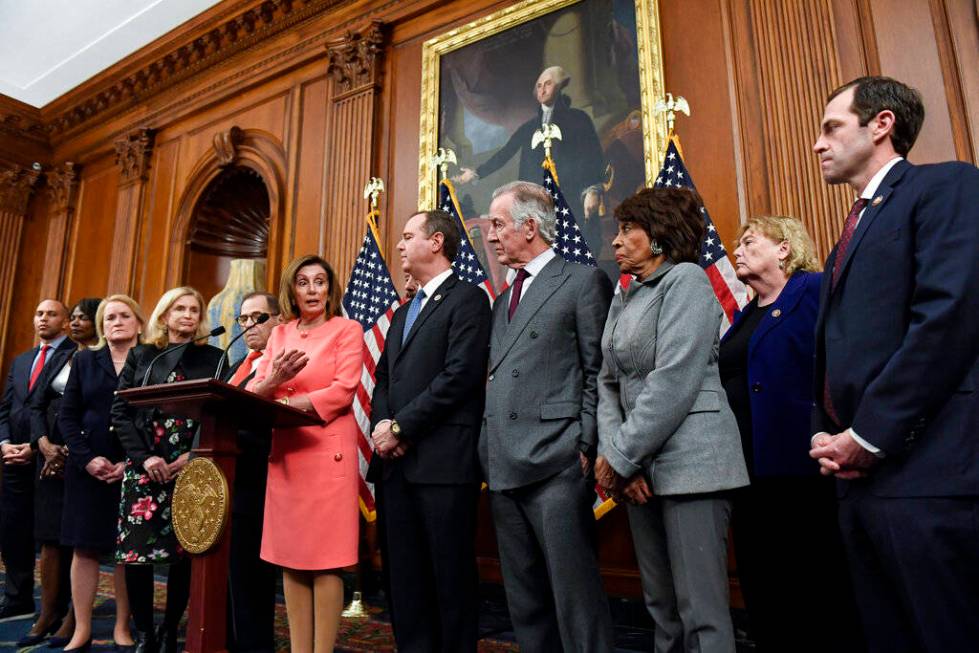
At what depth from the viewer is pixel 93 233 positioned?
7191 millimetres

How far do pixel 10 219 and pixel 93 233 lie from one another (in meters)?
1.20

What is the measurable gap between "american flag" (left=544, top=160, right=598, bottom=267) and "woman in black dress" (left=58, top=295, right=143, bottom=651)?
2.15 metres

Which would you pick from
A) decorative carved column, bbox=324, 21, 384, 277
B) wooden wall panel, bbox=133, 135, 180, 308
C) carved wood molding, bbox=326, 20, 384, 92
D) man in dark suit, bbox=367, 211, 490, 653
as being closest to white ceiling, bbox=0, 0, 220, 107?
wooden wall panel, bbox=133, 135, 180, 308

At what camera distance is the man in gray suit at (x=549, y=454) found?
190cm

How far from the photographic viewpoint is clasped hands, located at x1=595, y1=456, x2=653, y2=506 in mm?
1743

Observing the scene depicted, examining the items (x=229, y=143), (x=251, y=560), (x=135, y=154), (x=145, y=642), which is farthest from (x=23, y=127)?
(x=251, y=560)

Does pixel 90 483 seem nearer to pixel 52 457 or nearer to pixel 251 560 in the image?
pixel 52 457

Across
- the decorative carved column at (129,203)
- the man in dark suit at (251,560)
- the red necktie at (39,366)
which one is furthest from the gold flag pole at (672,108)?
the decorative carved column at (129,203)

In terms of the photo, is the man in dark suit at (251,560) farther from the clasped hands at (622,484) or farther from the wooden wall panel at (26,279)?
the wooden wall panel at (26,279)

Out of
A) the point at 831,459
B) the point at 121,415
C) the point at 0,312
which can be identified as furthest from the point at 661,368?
the point at 0,312

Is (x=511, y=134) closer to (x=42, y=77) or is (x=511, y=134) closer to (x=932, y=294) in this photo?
(x=932, y=294)

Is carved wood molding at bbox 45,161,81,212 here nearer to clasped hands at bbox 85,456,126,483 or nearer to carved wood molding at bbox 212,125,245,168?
carved wood molding at bbox 212,125,245,168

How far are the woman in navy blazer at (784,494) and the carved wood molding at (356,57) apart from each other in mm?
3837

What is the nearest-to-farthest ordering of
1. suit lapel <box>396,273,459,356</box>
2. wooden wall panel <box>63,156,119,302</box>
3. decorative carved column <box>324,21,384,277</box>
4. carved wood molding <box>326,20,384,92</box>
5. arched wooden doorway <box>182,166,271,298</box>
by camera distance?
1. suit lapel <box>396,273,459,356</box>
2. decorative carved column <box>324,21,384,277</box>
3. carved wood molding <box>326,20,384,92</box>
4. arched wooden doorway <box>182,166,271,298</box>
5. wooden wall panel <box>63,156,119,302</box>
